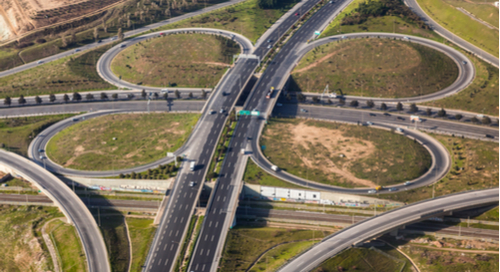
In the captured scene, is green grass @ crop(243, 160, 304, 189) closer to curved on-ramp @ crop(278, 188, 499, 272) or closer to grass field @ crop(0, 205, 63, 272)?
curved on-ramp @ crop(278, 188, 499, 272)

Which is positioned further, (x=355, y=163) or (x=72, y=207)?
(x=355, y=163)

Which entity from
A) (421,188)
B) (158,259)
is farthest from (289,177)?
(158,259)

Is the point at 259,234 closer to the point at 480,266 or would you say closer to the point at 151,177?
the point at 151,177

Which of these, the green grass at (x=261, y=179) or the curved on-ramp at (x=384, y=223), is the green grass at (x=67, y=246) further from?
the curved on-ramp at (x=384, y=223)

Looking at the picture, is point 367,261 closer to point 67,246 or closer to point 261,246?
point 261,246

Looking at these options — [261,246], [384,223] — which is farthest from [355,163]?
[261,246]
